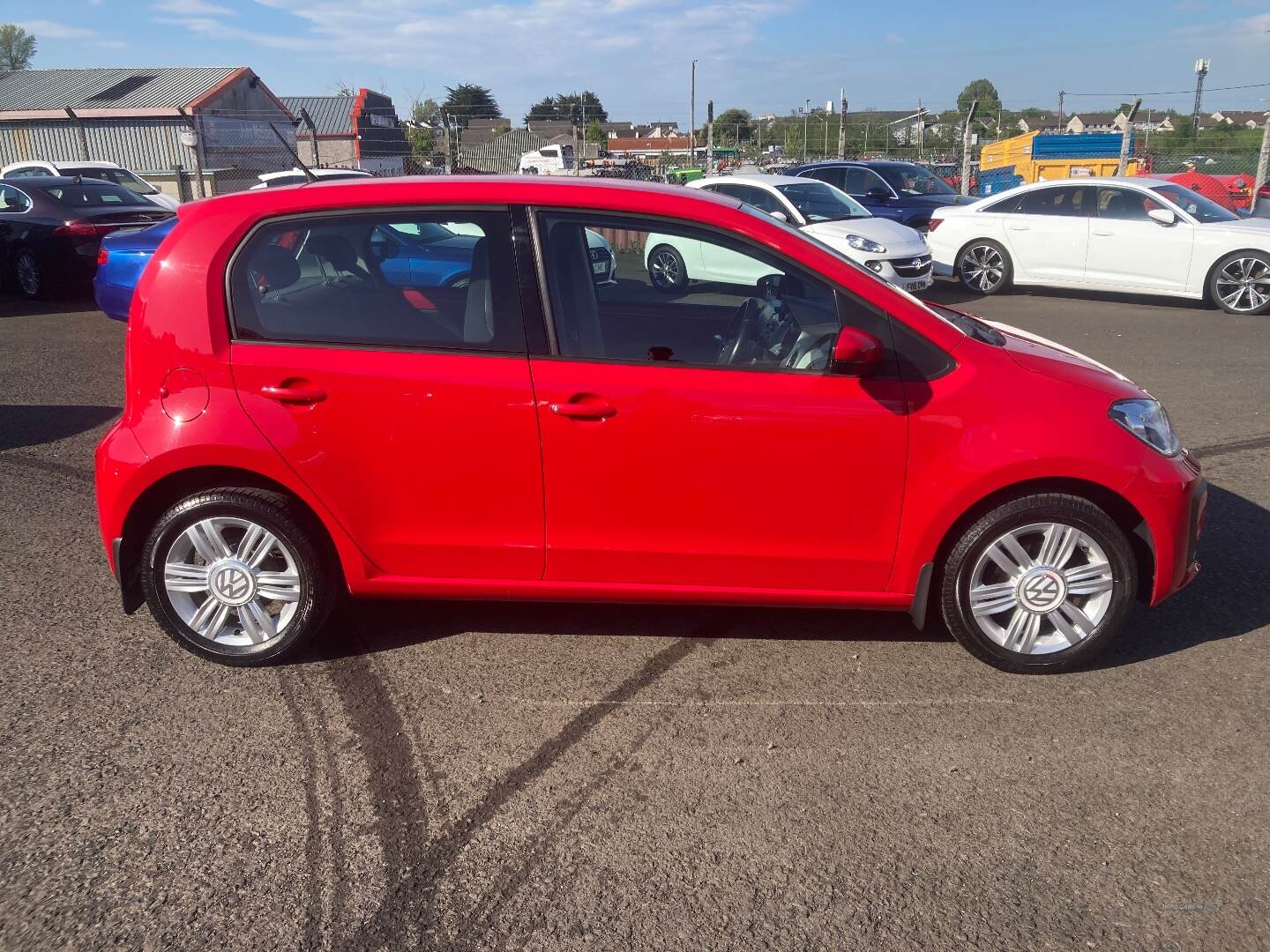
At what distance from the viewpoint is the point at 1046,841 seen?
291cm

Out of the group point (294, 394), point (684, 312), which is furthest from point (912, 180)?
point (294, 394)

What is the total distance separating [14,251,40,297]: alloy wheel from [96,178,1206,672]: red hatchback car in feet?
36.7

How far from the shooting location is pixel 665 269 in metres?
3.97

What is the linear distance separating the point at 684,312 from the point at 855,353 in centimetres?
75

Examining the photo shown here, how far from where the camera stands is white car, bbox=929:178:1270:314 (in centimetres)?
1234

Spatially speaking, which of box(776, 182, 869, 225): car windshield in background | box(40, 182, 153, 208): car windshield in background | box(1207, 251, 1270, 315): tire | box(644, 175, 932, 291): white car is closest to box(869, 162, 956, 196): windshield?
box(776, 182, 869, 225): car windshield in background

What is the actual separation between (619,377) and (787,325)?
2.22 feet

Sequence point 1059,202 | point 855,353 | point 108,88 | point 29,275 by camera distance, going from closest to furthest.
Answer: point 855,353, point 29,275, point 1059,202, point 108,88

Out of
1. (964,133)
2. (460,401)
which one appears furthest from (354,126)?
(460,401)

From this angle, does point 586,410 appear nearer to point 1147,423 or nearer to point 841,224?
point 1147,423

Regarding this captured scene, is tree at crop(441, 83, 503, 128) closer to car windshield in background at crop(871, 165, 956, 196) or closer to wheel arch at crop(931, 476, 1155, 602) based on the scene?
car windshield in background at crop(871, 165, 956, 196)

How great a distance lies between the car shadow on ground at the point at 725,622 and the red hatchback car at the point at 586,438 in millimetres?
356

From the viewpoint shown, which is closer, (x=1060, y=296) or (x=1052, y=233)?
(x=1052, y=233)

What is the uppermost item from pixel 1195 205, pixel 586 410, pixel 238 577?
pixel 1195 205
